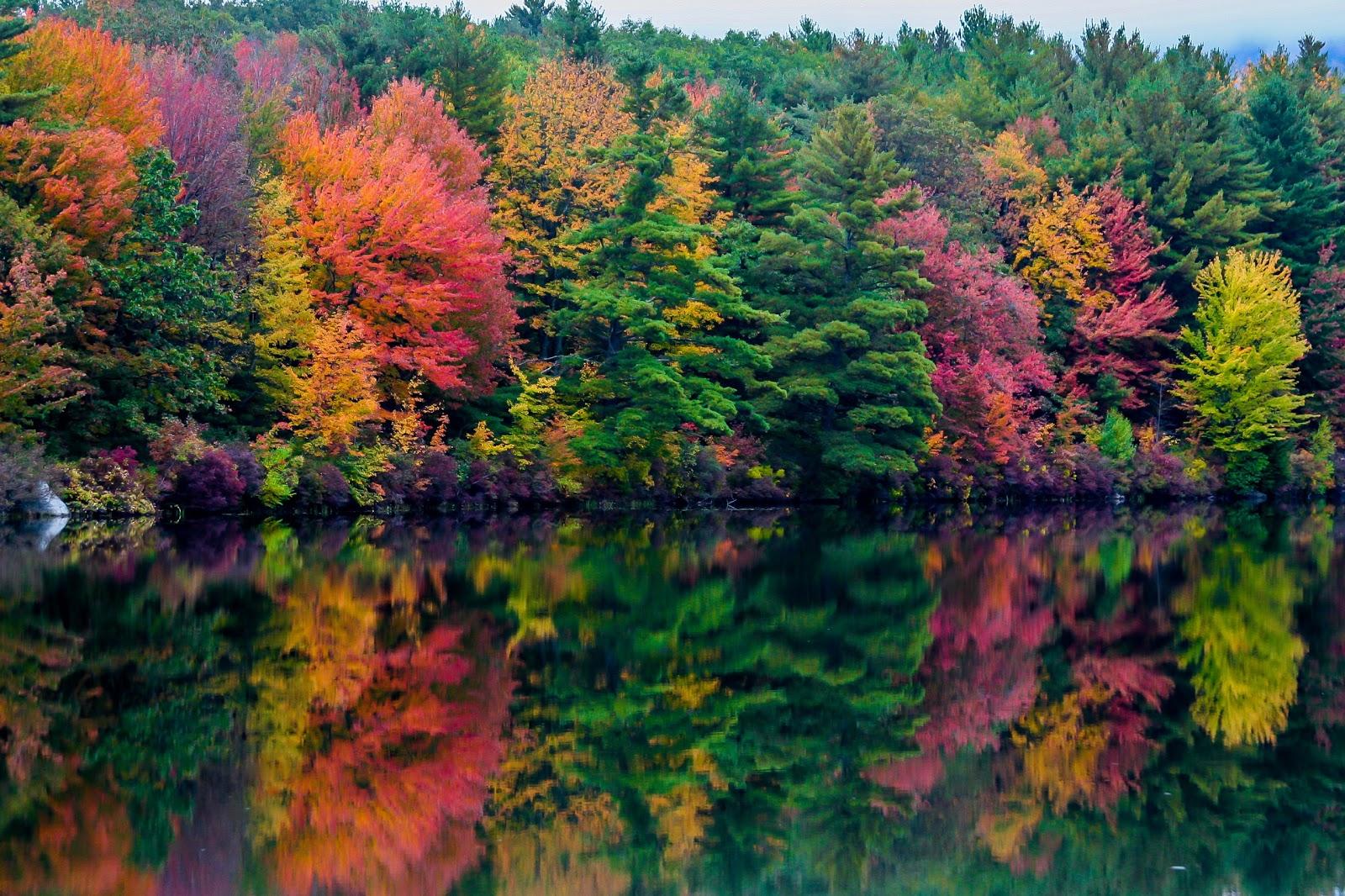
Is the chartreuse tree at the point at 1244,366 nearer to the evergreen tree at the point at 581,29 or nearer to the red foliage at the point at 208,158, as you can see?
the evergreen tree at the point at 581,29

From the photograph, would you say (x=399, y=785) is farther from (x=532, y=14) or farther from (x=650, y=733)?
(x=532, y=14)

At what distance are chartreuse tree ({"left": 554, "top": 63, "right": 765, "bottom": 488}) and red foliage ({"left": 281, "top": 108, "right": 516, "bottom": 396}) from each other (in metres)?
2.82

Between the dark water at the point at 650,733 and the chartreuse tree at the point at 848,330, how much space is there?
22419 mm

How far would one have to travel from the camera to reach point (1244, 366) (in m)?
53.3

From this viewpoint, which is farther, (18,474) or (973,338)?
(973,338)

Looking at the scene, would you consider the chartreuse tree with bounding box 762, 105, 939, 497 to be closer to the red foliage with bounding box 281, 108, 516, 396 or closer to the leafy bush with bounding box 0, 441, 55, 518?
the red foliage with bounding box 281, 108, 516, 396

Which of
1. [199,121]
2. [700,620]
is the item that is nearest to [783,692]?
[700,620]

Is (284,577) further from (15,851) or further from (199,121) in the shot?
(199,121)

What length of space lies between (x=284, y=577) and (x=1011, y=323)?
34040 mm

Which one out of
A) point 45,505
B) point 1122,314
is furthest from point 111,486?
point 1122,314

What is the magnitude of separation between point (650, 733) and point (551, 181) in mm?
35479

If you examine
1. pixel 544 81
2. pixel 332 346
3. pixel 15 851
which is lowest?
pixel 15 851

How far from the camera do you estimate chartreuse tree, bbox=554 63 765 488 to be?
39.4m

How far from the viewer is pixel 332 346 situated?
34125 millimetres
